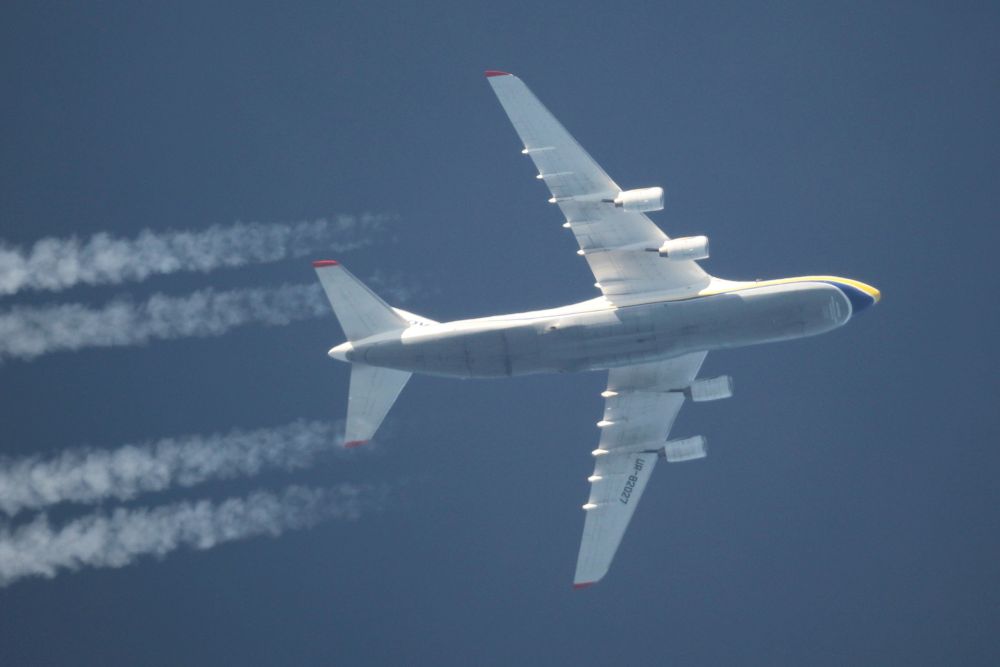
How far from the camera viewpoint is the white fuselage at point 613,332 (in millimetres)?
51750

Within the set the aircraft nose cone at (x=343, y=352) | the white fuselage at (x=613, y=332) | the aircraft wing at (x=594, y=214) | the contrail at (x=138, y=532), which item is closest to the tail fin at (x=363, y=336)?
the aircraft nose cone at (x=343, y=352)

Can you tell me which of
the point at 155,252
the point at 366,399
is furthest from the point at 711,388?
the point at 155,252

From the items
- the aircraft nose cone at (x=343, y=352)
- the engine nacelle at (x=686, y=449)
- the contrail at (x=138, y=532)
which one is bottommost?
the contrail at (x=138, y=532)

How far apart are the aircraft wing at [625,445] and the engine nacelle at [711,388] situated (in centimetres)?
83

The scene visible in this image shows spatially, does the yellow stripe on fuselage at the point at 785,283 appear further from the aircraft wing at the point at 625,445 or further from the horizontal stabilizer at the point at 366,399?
the horizontal stabilizer at the point at 366,399

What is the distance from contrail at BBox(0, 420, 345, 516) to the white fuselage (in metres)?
10.4

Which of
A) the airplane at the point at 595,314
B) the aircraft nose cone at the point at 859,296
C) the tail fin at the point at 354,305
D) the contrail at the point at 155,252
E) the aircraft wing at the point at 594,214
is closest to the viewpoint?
the aircraft wing at the point at 594,214

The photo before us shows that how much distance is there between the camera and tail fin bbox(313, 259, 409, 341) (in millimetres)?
52875

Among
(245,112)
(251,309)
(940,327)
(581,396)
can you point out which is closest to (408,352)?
(251,309)

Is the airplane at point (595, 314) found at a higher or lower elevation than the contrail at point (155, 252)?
lower

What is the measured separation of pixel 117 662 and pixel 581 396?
29115 millimetres

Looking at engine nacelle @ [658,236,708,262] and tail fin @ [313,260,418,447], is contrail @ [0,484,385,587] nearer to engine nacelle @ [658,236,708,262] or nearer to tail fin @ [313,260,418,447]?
tail fin @ [313,260,418,447]

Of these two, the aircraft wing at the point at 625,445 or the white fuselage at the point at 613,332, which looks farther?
the aircraft wing at the point at 625,445

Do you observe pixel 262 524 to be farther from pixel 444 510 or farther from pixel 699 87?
pixel 699 87
